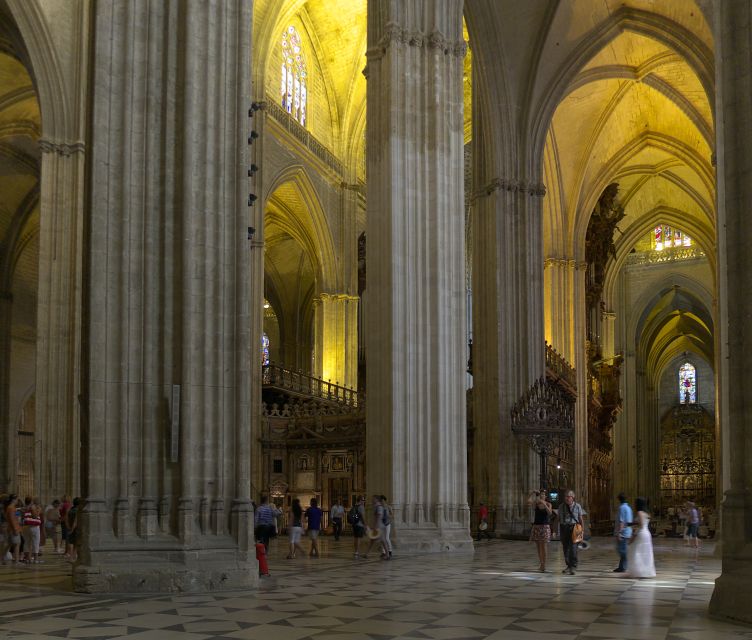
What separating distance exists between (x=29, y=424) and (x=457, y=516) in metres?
27.8

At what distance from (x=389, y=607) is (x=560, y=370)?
76.1ft

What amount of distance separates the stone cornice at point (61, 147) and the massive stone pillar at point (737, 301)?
16772 mm

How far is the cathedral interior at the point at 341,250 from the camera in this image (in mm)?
11297

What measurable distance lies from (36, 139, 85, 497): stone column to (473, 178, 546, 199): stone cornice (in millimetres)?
11565

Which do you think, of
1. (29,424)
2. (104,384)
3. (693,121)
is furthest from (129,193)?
(29,424)

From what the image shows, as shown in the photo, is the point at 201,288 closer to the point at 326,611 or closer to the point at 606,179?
the point at 326,611

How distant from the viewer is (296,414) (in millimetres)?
30562

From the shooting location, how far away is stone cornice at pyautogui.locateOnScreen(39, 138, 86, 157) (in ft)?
74.6

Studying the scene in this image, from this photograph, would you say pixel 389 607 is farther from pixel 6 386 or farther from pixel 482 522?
pixel 6 386

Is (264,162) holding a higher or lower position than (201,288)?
higher

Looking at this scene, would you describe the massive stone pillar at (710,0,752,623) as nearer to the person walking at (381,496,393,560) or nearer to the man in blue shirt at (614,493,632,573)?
the man in blue shirt at (614,493,632,573)

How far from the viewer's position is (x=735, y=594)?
339 inches

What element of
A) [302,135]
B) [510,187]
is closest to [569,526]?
[510,187]

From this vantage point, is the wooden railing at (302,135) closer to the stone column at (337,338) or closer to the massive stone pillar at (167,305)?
the stone column at (337,338)
